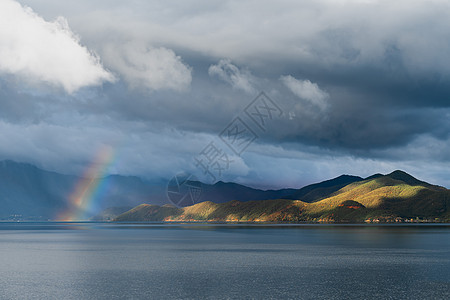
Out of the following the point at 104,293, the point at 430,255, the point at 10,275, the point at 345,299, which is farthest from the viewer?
the point at 430,255

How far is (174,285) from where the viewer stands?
7906 centimetres

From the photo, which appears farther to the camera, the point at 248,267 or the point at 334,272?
the point at 248,267

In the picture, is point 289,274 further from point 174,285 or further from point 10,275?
point 10,275

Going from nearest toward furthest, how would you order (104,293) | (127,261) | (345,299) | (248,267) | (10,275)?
(345,299) → (104,293) → (10,275) → (248,267) → (127,261)

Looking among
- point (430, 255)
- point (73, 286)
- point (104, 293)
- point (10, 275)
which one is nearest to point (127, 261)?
point (10, 275)

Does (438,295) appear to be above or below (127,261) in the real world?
below

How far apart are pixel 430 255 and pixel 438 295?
67.1 meters

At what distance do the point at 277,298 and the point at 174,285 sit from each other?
66.2ft

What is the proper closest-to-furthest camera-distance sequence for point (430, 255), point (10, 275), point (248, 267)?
point (10, 275)
point (248, 267)
point (430, 255)

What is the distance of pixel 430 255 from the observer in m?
130

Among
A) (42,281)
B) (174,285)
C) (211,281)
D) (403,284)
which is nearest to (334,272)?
(403,284)

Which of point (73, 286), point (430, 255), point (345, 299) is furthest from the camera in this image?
point (430, 255)

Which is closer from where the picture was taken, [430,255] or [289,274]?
[289,274]

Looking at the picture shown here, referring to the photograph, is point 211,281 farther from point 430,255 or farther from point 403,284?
point 430,255
